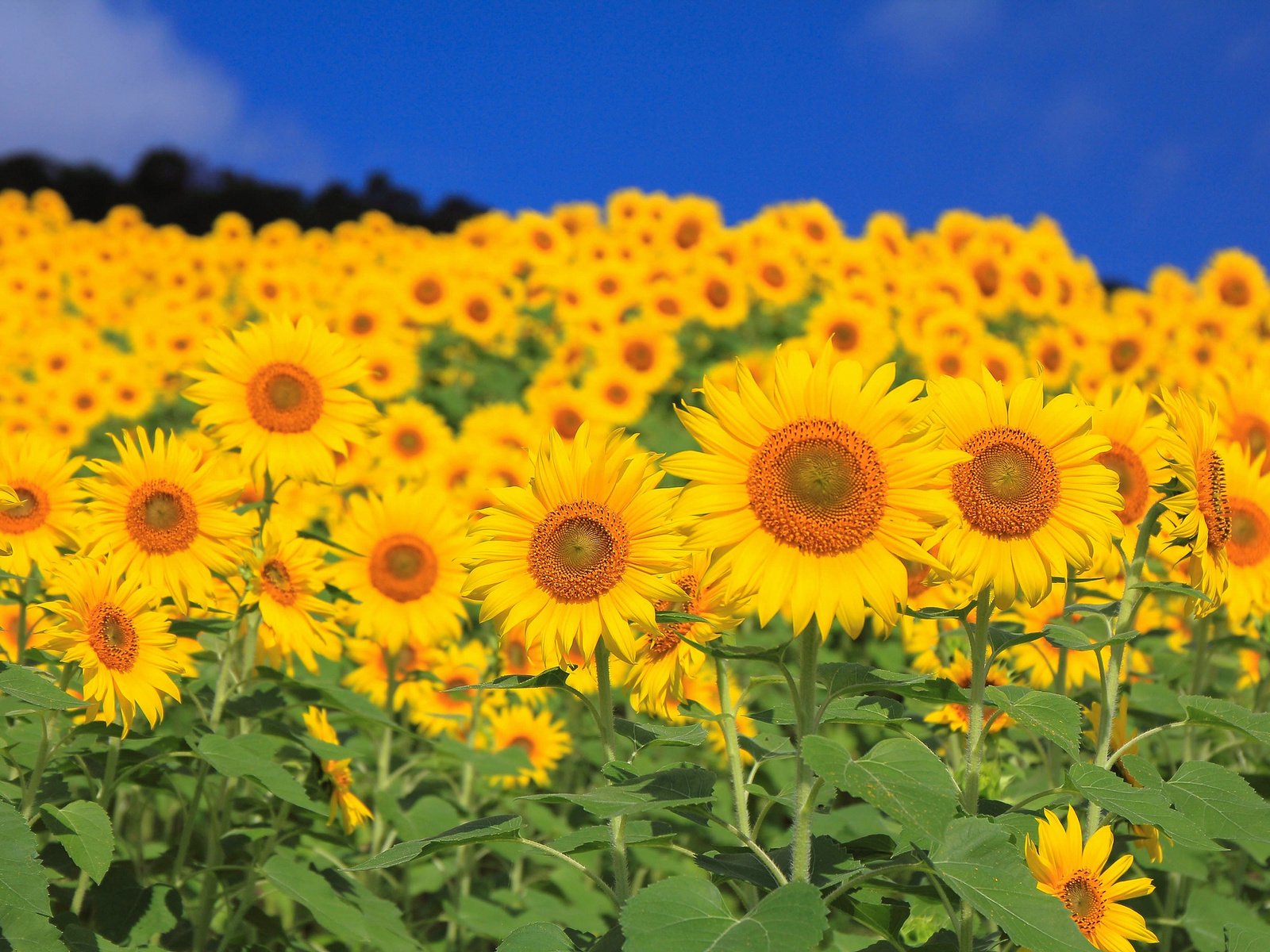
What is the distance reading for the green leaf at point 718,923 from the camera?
2.29 m

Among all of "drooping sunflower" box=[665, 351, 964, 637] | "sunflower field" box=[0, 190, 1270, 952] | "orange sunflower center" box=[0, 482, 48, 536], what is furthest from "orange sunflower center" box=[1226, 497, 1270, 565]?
→ "orange sunflower center" box=[0, 482, 48, 536]

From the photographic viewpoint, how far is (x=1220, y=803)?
2.99m

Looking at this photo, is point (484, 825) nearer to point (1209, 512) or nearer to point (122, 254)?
point (1209, 512)

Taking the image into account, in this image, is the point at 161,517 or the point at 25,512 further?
the point at 25,512

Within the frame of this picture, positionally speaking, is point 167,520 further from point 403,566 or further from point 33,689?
point 403,566

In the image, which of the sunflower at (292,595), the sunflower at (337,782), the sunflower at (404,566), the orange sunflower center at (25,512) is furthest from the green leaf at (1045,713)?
the orange sunflower center at (25,512)

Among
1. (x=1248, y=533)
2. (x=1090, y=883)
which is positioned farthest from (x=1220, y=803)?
(x=1248, y=533)

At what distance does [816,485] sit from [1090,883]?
4.09ft

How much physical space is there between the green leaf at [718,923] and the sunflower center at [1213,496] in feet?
5.09

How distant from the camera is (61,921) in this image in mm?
3992

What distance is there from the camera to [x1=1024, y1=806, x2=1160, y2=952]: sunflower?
9.78ft

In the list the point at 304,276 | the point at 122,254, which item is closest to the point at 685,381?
the point at 304,276

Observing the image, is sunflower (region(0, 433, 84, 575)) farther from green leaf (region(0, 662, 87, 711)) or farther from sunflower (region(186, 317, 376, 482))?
green leaf (region(0, 662, 87, 711))

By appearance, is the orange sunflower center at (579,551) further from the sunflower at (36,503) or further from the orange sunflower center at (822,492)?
the sunflower at (36,503)
